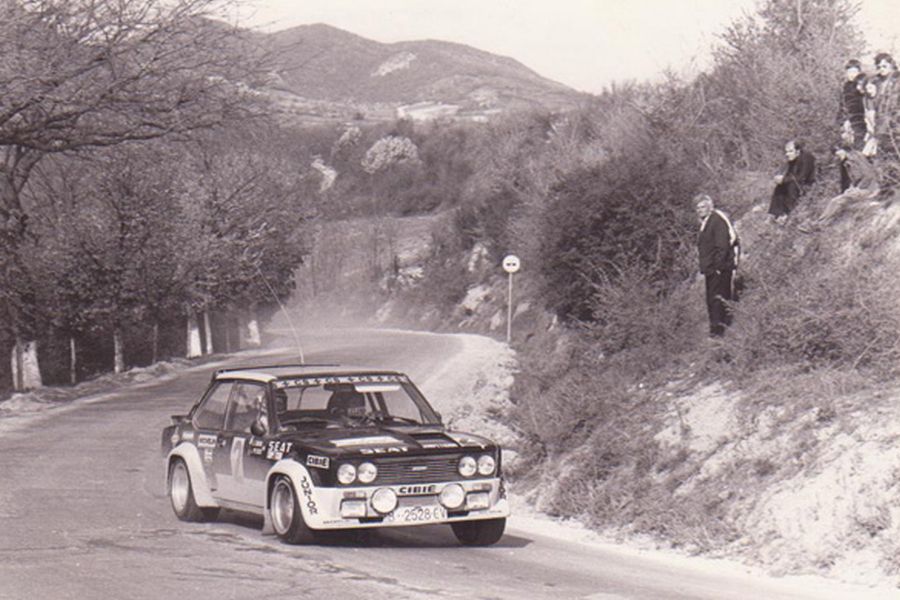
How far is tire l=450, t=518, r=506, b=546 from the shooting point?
12.1 m

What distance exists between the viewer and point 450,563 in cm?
1102

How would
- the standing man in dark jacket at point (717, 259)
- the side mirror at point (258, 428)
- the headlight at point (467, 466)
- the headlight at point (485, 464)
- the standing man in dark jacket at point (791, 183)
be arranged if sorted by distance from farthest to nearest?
the standing man in dark jacket at point (791, 183) < the standing man in dark jacket at point (717, 259) < the side mirror at point (258, 428) < the headlight at point (485, 464) < the headlight at point (467, 466)

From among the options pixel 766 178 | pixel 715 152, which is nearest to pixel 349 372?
pixel 766 178

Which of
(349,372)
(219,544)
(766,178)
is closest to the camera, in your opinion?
(219,544)

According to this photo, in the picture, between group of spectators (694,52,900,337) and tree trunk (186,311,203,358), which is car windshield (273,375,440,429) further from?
tree trunk (186,311,203,358)

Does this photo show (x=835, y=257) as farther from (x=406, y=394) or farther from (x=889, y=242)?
(x=406, y=394)

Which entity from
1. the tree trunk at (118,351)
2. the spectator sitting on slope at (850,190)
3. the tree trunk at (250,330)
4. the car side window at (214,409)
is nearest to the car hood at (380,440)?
the car side window at (214,409)

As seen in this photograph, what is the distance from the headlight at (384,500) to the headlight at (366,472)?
4.9 inches

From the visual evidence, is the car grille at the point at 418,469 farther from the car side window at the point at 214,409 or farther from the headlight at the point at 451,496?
the car side window at the point at 214,409

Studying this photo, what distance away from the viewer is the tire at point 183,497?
44.1ft

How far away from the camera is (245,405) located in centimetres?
1310

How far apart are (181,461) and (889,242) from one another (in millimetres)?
9700

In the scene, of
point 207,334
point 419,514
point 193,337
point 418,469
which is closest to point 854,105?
point 418,469

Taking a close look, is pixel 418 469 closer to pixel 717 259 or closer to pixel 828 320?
pixel 828 320
